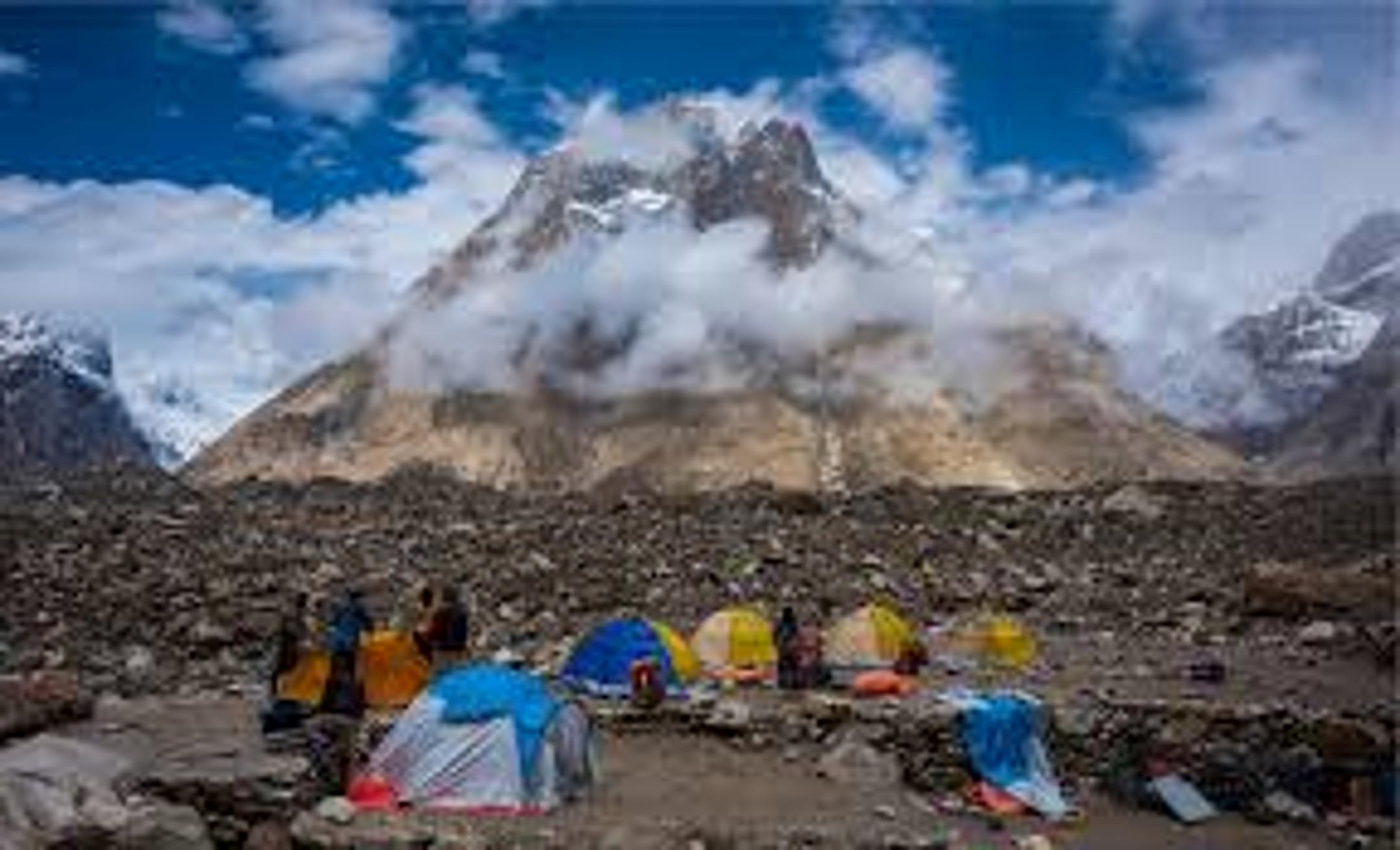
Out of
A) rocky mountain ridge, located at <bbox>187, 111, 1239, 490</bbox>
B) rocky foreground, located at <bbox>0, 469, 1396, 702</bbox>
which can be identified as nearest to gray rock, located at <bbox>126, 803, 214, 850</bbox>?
rocky foreground, located at <bbox>0, 469, 1396, 702</bbox>

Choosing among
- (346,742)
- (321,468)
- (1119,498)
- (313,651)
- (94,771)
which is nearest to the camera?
(94,771)

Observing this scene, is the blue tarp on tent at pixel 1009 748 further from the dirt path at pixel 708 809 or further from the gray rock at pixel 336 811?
the gray rock at pixel 336 811

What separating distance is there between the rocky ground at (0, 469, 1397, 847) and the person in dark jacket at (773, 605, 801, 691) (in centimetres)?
138

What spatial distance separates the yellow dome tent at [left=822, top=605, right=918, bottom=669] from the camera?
92.4ft

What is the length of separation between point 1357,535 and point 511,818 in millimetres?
33172

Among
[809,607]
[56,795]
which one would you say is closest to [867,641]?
[809,607]

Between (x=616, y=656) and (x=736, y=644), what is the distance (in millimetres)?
3533

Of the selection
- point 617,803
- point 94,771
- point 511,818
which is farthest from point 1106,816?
point 94,771

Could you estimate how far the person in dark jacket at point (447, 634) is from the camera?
877 inches

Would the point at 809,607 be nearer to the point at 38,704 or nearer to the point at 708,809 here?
the point at 708,809

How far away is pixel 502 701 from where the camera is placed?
1945 cm

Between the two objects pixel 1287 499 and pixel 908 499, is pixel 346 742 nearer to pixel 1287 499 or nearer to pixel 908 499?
pixel 908 499

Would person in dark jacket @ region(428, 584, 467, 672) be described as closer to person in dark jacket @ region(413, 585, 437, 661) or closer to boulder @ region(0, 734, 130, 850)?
person in dark jacket @ region(413, 585, 437, 661)

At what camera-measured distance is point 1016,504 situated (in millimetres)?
48125
